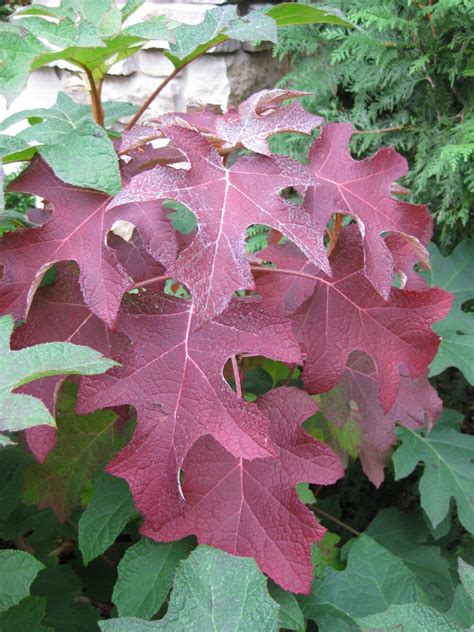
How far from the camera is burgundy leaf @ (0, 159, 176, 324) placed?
2.33ft

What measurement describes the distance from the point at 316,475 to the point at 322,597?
26 centimetres

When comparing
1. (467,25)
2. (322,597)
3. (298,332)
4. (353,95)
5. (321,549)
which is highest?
(467,25)

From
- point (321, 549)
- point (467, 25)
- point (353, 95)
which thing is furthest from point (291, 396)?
point (353, 95)

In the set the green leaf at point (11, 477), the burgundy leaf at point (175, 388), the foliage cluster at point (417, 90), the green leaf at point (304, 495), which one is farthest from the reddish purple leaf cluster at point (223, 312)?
the foliage cluster at point (417, 90)

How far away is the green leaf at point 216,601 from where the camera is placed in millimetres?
565

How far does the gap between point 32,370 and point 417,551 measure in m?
1.00

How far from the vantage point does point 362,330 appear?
0.80 meters

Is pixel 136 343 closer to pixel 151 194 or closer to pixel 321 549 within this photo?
pixel 151 194

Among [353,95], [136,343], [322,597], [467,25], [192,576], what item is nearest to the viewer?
[192,576]

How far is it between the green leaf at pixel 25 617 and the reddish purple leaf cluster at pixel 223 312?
0.89 ft

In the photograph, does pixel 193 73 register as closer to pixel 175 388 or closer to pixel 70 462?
pixel 70 462

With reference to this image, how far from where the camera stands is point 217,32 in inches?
32.0

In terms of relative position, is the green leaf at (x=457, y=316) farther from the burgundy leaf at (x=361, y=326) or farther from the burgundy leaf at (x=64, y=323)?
the burgundy leaf at (x=64, y=323)

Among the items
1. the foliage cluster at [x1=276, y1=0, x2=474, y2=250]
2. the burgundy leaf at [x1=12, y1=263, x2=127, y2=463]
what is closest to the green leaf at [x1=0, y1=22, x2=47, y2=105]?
the burgundy leaf at [x1=12, y1=263, x2=127, y2=463]
